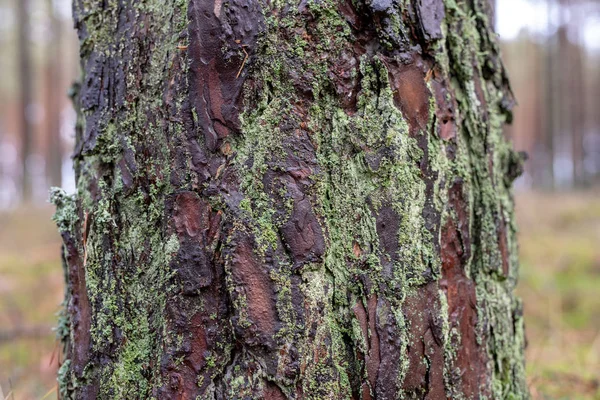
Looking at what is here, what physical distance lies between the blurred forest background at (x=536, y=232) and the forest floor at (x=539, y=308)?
10 millimetres

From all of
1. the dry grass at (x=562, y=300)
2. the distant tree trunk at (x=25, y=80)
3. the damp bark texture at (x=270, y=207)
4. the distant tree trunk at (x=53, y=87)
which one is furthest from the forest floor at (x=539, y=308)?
the distant tree trunk at (x=53, y=87)

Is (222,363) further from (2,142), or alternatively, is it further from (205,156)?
(2,142)

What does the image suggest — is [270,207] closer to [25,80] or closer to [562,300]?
[562,300]

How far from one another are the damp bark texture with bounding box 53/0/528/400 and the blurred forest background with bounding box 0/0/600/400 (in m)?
0.44

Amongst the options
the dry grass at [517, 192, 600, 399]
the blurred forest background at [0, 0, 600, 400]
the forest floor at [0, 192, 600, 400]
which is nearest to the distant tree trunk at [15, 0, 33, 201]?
the blurred forest background at [0, 0, 600, 400]

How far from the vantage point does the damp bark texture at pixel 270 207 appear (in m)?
0.87

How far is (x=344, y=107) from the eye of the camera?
93 centimetres

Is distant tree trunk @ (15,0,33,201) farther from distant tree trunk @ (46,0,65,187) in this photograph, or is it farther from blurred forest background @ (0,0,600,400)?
distant tree trunk @ (46,0,65,187)

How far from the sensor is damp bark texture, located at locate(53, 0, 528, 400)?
869 mm

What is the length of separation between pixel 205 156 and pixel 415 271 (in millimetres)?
503

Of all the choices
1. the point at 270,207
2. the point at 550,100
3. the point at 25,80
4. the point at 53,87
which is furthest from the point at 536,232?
the point at 53,87

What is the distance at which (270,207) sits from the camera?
2.86ft

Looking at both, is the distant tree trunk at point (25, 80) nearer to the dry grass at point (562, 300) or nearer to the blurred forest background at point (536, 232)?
the blurred forest background at point (536, 232)

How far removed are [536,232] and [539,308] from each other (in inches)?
141
